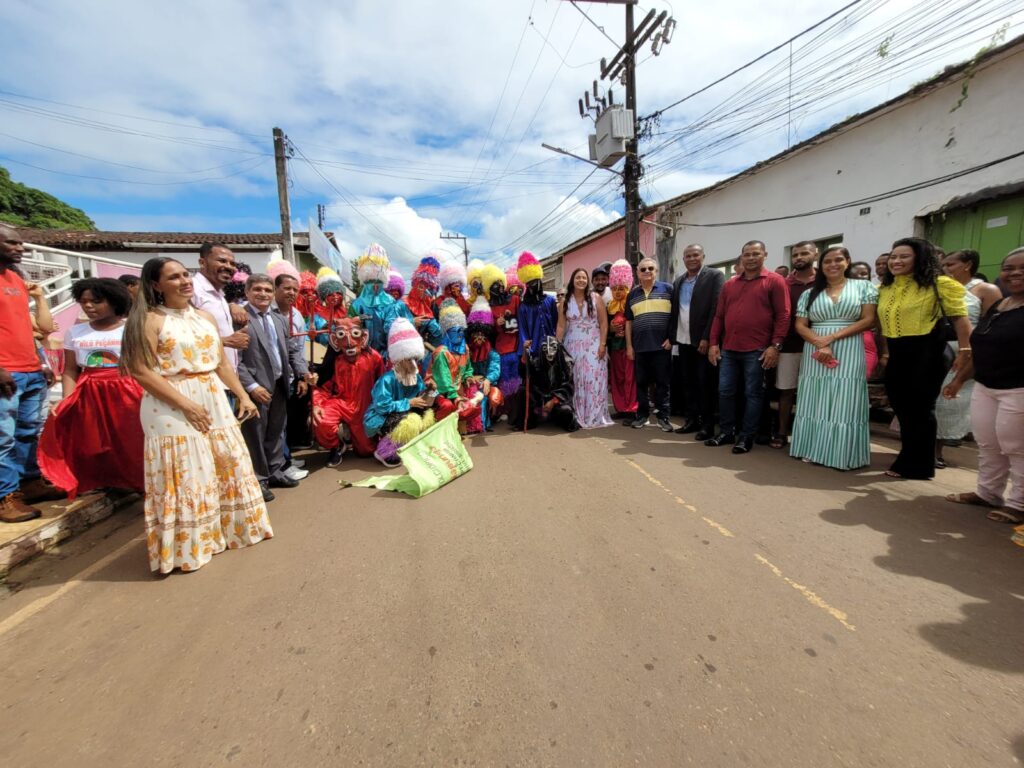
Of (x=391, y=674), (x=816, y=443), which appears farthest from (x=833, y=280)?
(x=391, y=674)

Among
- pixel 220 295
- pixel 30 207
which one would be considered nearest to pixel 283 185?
pixel 220 295

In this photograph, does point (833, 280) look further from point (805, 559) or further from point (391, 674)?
point (391, 674)

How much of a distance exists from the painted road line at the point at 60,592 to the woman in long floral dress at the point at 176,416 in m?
0.43

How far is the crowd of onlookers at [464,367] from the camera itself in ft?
8.84

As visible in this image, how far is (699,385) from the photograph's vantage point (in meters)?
5.24

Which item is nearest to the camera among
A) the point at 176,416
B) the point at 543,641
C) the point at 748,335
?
the point at 543,641

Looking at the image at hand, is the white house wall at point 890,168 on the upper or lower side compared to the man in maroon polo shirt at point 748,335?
upper

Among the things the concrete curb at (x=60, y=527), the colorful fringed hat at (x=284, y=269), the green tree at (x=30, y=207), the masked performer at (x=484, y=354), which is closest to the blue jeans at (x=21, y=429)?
the concrete curb at (x=60, y=527)

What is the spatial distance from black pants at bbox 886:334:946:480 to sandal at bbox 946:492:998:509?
0.44m

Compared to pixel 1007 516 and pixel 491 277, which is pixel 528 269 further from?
pixel 1007 516

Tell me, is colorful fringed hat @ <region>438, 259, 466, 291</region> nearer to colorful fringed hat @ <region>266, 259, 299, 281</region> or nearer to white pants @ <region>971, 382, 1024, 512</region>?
colorful fringed hat @ <region>266, 259, 299, 281</region>

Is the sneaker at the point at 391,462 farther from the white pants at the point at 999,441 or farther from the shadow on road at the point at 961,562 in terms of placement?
the white pants at the point at 999,441

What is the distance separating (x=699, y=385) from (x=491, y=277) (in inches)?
111

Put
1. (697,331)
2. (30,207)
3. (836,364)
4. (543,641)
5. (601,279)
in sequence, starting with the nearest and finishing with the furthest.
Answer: (543,641) < (836,364) < (697,331) < (601,279) < (30,207)
